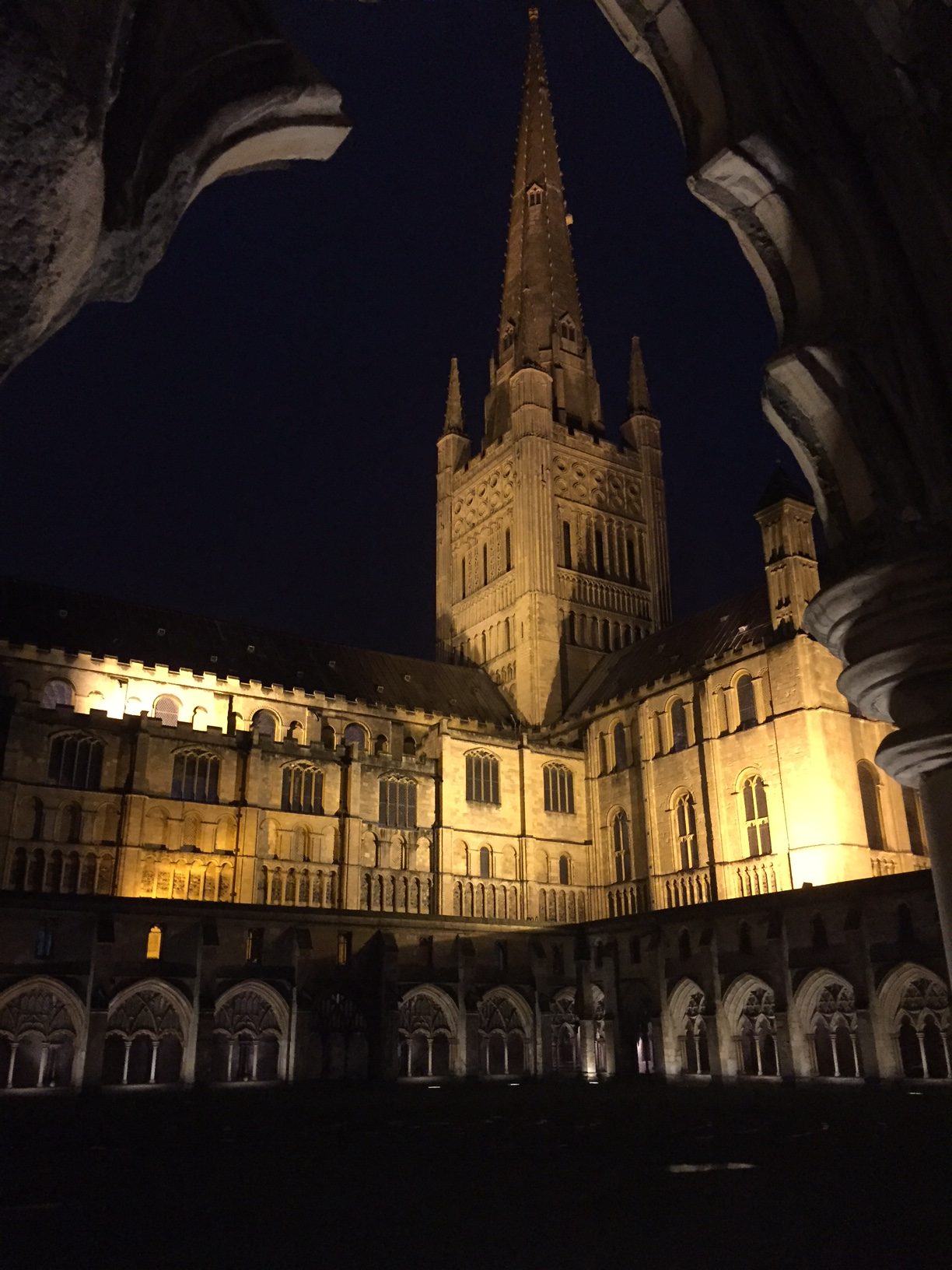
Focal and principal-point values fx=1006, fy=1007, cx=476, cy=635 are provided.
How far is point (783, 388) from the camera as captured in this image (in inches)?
185

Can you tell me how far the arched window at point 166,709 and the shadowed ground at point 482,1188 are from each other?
23660 millimetres

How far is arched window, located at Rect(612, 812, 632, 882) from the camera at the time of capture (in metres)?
45.8

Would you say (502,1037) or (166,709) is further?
(166,709)

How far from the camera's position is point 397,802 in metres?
44.0

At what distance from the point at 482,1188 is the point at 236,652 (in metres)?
39.1

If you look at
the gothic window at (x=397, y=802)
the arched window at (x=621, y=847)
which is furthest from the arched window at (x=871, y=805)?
the gothic window at (x=397, y=802)

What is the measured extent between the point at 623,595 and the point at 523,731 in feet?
43.4

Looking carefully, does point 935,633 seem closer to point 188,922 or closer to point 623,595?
point 188,922

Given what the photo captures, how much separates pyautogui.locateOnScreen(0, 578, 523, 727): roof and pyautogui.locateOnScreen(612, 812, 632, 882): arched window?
811cm

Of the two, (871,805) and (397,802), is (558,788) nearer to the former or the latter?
(397,802)

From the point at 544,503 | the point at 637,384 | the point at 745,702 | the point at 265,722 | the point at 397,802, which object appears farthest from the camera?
the point at 637,384

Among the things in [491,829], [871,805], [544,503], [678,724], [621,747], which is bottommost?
[871,805]

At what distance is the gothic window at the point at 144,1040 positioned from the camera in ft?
87.7

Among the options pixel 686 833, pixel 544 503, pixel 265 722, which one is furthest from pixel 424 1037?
pixel 544 503
